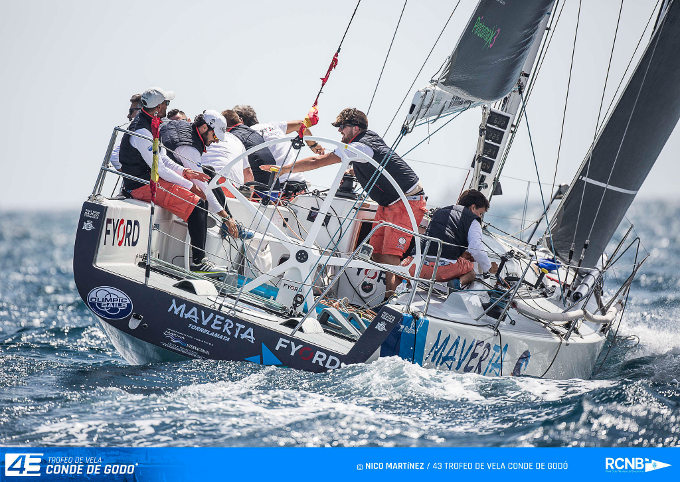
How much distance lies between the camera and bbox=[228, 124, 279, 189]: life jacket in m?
6.79

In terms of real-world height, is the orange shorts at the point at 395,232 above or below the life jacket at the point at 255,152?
below

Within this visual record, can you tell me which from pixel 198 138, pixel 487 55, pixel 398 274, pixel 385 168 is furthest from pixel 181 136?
pixel 487 55

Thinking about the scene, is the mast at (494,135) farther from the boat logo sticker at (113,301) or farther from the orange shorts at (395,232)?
the boat logo sticker at (113,301)

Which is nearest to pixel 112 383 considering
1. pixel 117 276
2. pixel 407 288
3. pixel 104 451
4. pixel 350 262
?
pixel 117 276

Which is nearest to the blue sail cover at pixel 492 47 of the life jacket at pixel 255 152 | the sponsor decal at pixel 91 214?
the life jacket at pixel 255 152

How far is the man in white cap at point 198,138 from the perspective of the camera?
5.72 meters

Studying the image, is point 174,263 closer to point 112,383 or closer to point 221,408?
point 112,383

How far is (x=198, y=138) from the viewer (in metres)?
5.83

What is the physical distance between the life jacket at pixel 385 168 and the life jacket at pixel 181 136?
1116 millimetres

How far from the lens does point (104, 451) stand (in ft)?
11.6

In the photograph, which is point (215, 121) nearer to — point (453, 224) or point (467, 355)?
point (453, 224)

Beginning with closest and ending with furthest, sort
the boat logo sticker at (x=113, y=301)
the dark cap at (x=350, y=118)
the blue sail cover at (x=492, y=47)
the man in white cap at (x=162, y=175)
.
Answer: the boat logo sticker at (x=113, y=301)
the man in white cap at (x=162, y=175)
the dark cap at (x=350, y=118)
the blue sail cover at (x=492, y=47)

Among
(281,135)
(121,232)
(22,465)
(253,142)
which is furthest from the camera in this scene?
(281,135)

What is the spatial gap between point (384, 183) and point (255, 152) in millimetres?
1433
